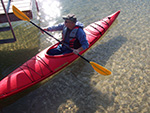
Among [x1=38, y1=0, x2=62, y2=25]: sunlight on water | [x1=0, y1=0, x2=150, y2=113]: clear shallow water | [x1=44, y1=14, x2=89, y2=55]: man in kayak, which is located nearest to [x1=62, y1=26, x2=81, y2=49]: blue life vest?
[x1=44, y1=14, x2=89, y2=55]: man in kayak

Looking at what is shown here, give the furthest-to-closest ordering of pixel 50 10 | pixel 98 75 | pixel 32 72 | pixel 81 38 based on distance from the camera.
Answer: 1. pixel 50 10
2. pixel 98 75
3. pixel 81 38
4. pixel 32 72

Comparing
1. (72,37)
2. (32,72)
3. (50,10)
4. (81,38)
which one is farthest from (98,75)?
(50,10)

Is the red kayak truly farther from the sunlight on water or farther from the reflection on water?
the sunlight on water

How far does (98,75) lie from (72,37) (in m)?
1.37

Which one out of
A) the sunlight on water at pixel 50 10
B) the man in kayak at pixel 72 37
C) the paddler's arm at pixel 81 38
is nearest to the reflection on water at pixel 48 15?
the sunlight on water at pixel 50 10

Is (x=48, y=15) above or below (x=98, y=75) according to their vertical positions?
above

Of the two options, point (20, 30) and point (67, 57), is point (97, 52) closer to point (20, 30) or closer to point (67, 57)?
point (67, 57)

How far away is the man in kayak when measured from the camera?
3.88 m

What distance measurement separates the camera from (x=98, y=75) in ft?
14.1

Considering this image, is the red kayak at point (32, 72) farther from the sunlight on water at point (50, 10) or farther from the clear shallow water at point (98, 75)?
the sunlight on water at point (50, 10)

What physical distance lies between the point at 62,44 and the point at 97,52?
1.39 metres

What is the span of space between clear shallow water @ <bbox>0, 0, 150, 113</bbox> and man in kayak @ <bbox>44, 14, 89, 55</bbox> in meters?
0.68

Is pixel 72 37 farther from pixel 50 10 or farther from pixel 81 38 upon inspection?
pixel 50 10

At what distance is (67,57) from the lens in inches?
167
